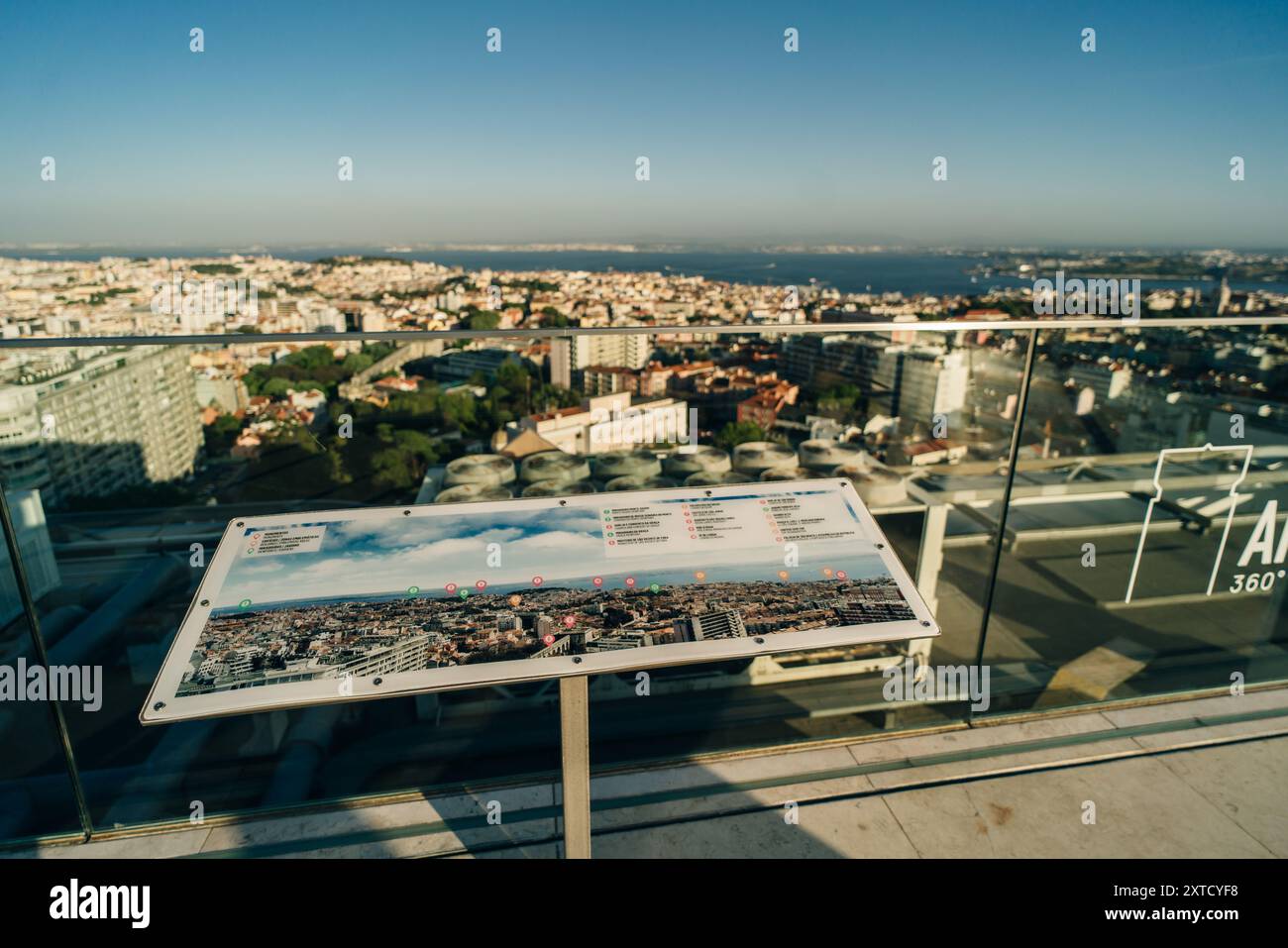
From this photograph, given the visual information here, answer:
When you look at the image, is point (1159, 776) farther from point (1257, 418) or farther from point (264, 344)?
point (264, 344)

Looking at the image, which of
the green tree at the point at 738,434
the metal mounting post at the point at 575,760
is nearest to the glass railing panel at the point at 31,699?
the metal mounting post at the point at 575,760

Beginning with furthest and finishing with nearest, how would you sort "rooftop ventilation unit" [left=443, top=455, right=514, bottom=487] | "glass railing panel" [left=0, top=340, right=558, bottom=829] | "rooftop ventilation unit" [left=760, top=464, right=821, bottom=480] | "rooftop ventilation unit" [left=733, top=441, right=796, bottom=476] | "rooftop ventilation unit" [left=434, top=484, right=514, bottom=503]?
1. "rooftop ventilation unit" [left=733, top=441, right=796, bottom=476]
2. "rooftop ventilation unit" [left=760, top=464, right=821, bottom=480]
3. "rooftop ventilation unit" [left=443, top=455, right=514, bottom=487]
4. "rooftop ventilation unit" [left=434, top=484, right=514, bottom=503]
5. "glass railing panel" [left=0, top=340, right=558, bottom=829]

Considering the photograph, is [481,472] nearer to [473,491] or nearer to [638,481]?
[473,491]

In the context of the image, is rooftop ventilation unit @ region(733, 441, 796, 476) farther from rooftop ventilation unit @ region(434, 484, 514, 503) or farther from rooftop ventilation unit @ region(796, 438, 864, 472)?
rooftop ventilation unit @ region(434, 484, 514, 503)

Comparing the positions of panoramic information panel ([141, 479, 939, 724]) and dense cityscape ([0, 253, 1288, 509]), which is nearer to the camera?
panoramic information panel ([141, 479, 939, 724])

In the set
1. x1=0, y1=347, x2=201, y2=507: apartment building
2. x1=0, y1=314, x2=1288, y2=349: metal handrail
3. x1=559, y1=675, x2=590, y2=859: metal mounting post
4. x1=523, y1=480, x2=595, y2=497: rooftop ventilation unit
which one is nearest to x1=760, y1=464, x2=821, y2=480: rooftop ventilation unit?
x1=523, y1=480, x2=595, y2=497: rooftop ventilation unit

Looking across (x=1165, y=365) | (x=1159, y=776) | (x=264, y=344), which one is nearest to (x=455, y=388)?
(x=264, y=344)

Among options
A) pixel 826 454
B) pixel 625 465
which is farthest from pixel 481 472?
pixel 826 454

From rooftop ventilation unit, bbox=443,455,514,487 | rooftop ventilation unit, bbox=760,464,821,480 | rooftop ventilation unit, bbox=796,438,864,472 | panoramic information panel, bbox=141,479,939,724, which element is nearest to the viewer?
panoramic information panel, bbox=141,479,939,724

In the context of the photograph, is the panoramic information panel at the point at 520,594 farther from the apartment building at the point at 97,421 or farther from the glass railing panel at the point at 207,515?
the apartment building at the point at 97,421
